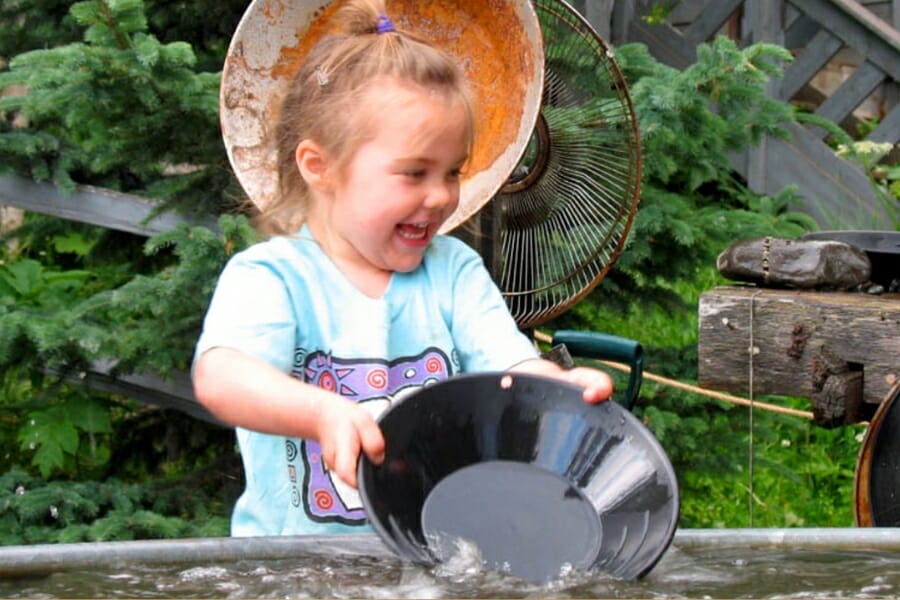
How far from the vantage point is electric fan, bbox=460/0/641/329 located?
3377 millimetres

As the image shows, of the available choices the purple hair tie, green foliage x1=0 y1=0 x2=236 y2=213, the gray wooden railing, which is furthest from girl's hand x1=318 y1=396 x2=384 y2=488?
the gray wooden railing

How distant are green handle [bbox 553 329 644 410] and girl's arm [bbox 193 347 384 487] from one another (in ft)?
1.56

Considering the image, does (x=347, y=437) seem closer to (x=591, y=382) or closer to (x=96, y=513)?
(x=591, y=382)

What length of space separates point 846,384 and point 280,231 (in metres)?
1.84

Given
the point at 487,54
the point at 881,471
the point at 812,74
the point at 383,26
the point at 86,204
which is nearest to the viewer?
the point at 383,26

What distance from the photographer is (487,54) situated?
116 inches

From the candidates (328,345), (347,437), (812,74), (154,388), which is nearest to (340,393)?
(328,345)

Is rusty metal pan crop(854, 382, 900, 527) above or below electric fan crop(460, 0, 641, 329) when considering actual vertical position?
Answer: below

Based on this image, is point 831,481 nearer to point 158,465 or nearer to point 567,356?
point 158,465

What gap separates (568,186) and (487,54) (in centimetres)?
61

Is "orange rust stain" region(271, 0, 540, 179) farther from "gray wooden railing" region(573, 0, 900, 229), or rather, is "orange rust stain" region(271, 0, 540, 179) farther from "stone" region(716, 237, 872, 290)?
"gray wooden railing" region(573, 0, 900, 229)

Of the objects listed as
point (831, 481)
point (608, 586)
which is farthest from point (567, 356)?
point (831, 481)

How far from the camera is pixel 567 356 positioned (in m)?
2.19

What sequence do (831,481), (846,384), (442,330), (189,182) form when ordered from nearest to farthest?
(442,330) < (846,384) < (189,182) < (831,481)
